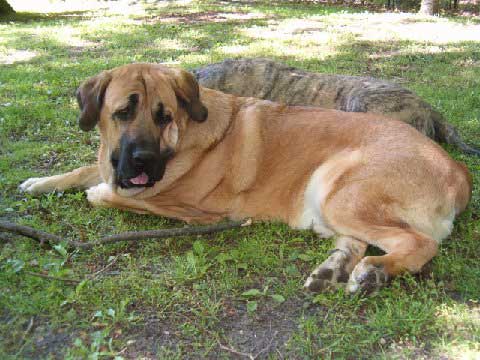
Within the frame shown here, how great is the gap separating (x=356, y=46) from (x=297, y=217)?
748 centimetres

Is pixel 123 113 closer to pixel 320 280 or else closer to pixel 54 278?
pixel 54 278

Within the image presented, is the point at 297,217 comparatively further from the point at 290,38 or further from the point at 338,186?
the point at 290,38

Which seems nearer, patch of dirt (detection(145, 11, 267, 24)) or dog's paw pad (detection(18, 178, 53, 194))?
dog's paw pad (detection(18, 178, 53, 194))

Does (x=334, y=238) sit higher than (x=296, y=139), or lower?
lower

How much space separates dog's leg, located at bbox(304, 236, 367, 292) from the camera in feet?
10.4

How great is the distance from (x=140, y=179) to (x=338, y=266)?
1.57 meters

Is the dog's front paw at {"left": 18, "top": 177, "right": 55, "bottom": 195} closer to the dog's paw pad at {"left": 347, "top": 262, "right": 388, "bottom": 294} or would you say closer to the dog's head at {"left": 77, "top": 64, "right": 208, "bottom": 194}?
the dog's head at {"left": 77, "top": 64, "right": 208, "bottom": 194}

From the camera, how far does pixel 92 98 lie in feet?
12.3

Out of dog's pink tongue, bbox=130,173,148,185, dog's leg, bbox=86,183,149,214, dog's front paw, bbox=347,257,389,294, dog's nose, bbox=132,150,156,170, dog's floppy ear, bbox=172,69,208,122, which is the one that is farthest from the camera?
dog's leg, bbox=86,183,149,214

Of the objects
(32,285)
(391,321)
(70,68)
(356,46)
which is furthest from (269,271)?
(356,46)

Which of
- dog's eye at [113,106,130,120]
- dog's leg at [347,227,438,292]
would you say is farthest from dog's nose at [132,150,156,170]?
dog's leg at [347,227,438,292]

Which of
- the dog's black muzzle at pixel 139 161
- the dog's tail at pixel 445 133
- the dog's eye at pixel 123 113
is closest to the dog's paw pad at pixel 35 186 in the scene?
the dog's black muzzle at pixel 139 161

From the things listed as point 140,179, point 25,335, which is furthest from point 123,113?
point 25,335

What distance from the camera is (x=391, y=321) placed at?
2818 millimetres
